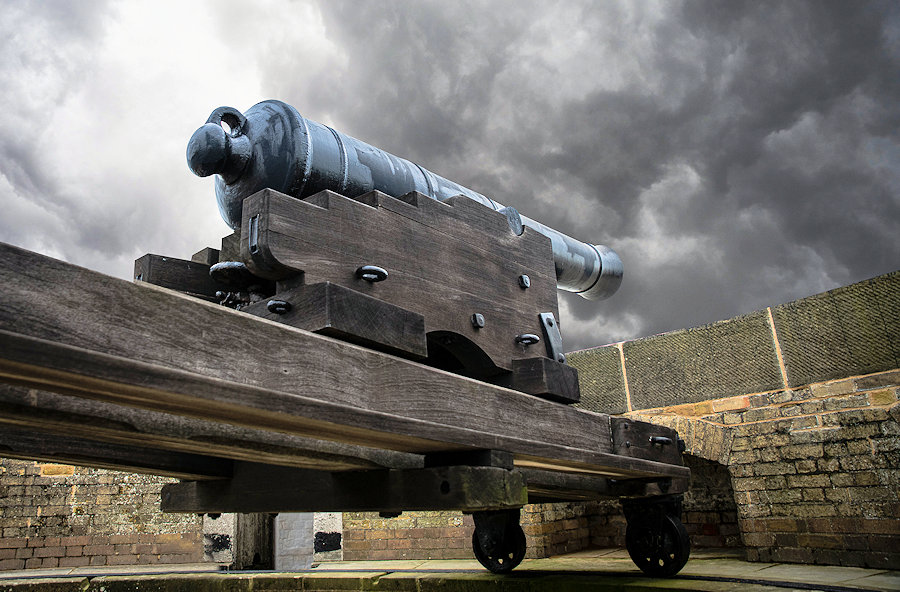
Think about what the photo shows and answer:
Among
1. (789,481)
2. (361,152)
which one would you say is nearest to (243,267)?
(361,152)

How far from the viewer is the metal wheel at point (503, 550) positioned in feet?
13.5

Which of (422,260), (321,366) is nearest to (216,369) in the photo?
(321,366)

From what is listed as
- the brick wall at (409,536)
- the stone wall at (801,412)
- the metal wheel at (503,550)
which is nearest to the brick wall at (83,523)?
the brick wall at (409,536)

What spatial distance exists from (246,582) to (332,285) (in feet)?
12.8

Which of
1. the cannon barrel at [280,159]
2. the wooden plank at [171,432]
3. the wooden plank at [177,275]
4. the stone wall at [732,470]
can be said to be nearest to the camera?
the wooden plank at [171,432]

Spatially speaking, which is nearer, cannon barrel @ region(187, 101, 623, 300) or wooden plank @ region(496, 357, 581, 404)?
cannon barrel @ region(187, 101, 623, 300)

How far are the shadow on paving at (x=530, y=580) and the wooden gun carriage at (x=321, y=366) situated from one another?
102cm

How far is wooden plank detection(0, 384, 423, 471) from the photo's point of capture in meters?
1.39

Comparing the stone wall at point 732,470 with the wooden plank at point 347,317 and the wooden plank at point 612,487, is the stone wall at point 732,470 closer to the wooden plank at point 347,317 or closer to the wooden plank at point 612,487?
the wooden plank at point 612,487

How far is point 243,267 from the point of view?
1857mm

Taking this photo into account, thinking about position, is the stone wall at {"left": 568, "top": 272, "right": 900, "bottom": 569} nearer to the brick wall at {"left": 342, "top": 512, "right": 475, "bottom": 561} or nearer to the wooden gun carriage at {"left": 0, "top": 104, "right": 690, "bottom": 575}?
the brick wall at {"left": 342, "top": 512, "right": 475, "bottom": 561}

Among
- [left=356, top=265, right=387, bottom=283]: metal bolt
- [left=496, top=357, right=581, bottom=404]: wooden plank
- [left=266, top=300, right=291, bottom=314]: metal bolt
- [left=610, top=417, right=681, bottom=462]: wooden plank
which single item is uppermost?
[left=356, top=265, right=387, bottom=283]: metal bolt

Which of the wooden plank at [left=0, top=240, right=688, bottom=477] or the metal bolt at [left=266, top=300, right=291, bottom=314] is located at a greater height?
the metal bolt at [left=266, top=300, right=291, bottom=314]

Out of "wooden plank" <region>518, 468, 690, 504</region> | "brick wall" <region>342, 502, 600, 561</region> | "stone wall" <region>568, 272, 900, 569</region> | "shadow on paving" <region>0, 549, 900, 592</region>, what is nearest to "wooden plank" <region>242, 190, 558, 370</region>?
"wooden plank" <region>518, 468, 690, 504</region>
